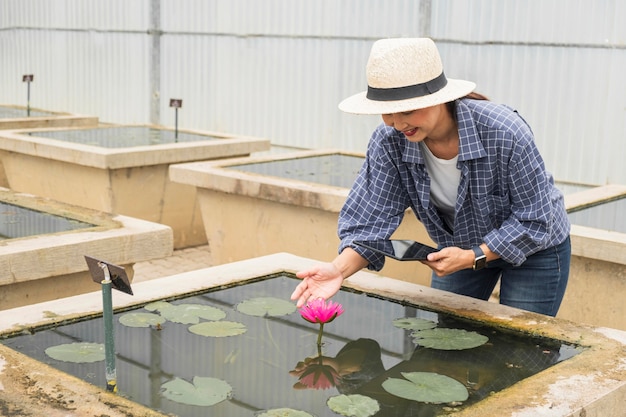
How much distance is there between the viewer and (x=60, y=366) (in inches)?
93.7

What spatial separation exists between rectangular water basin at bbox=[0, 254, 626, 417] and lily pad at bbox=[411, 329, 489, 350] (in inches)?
0.9

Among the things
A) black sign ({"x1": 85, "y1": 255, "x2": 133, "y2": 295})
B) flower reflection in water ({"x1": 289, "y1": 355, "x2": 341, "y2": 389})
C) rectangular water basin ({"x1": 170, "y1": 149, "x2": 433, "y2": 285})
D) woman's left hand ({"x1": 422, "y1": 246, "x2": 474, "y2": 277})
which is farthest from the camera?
rectangular water basin ({"x1": 170, "y1": 149, "x2": 433, "y2": 285})

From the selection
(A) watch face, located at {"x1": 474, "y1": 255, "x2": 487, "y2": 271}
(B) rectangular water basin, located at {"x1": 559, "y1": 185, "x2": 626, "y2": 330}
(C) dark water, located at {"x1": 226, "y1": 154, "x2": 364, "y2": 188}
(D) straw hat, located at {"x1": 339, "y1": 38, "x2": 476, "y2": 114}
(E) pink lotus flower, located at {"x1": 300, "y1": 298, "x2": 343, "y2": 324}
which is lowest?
(B) rectangular water basin, located at {"x1": 559, "y1": 185, "x2": 626, "y2": 330}

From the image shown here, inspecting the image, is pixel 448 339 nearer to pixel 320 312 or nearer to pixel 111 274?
pixel 320 312

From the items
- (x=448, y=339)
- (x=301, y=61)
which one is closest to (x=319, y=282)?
(x=448, y=339)

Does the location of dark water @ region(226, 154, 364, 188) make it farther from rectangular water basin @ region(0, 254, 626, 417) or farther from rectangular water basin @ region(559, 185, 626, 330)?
rectangular water basin @ region(0, 254, 626, 417)

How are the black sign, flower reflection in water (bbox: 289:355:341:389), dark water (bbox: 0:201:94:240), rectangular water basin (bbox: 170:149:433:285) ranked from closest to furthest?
the black sign
flower reflection in water (bbox: 289:355:341:389)
dark water (bbox: 0:201:94:240)
rectangular water basin (bbox: 170:149:433:285)

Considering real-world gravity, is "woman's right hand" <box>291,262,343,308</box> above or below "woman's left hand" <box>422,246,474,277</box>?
below

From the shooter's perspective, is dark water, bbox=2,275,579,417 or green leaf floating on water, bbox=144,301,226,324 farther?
green leaf floating on water, bbox=144,301,226,324

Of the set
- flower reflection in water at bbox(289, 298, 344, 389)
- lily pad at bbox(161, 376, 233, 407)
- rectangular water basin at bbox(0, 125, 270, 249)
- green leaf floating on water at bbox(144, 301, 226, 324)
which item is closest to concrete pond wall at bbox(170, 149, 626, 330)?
rectangular water basin at bbox(0, 125, 270, 249)

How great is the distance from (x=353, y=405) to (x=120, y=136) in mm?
5463

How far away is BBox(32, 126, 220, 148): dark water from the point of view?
6973 millimetres

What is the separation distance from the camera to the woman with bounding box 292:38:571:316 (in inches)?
105

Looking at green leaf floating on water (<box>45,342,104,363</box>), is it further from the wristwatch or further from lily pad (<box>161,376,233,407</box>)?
the wristwatch
